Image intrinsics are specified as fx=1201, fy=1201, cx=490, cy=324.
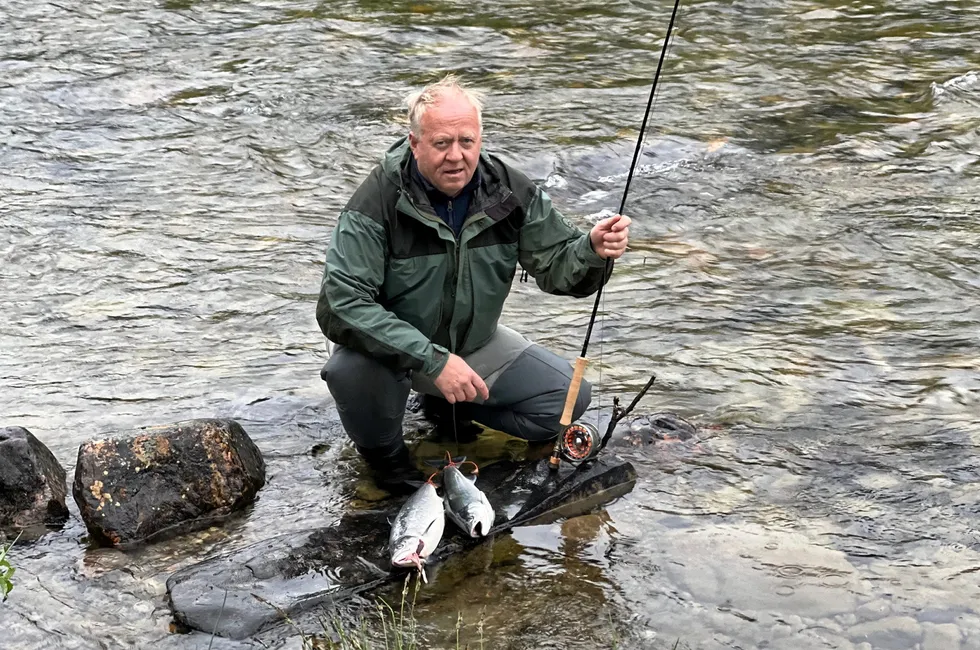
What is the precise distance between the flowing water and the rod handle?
1.41 feet

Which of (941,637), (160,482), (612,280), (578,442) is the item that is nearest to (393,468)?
(578,442)

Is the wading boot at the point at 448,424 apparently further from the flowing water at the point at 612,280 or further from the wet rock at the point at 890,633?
the wet rock at the point at 890,633

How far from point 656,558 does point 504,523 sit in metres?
0.61

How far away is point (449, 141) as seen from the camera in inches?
178

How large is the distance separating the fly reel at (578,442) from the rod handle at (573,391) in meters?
0.04

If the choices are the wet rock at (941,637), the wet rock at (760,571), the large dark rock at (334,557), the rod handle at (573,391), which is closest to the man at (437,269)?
the rod handle at (573,391)

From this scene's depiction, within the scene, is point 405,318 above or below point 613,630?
above

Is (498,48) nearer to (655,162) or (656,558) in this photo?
(655,162)

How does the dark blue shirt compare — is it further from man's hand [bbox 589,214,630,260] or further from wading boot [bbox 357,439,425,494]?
wading boot [bbox 357,439,425,494]

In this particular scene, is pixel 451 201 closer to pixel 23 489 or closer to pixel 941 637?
pixel 23 489

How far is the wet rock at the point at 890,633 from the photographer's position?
398 cm

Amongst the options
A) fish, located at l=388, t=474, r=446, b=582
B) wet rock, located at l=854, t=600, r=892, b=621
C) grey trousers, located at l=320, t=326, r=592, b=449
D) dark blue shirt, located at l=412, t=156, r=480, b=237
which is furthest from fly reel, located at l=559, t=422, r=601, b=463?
wet rock, located at l=854, t=600, r=892, b=621

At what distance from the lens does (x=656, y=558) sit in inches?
179

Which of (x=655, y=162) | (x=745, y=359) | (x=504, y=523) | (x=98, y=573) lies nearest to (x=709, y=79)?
(x=655, y=162)
